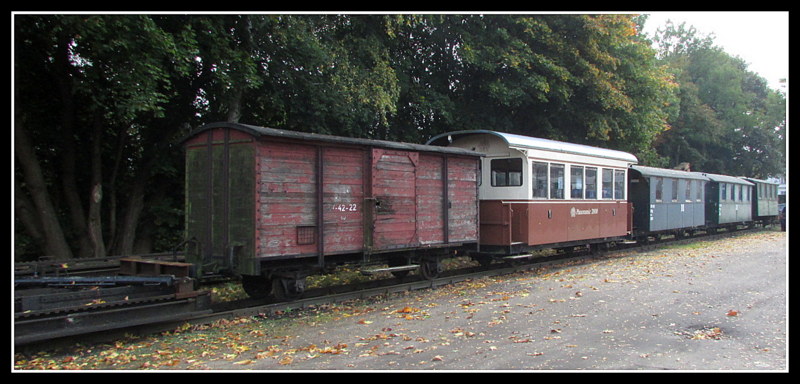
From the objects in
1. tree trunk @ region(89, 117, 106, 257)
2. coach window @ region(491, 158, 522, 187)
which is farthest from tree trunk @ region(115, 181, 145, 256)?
coach window @ region(491, 158, 522, 187)

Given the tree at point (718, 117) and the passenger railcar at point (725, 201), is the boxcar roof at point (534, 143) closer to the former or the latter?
the passenger railcar at point (725, 201)

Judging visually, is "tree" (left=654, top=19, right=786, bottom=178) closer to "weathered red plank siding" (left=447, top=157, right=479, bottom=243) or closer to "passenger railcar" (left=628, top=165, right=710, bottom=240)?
"passenger railcar" (left=628, top=165, right=710, bottom=240)

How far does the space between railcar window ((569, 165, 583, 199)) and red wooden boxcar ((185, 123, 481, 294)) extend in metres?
4.23

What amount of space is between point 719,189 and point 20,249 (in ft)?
76.3

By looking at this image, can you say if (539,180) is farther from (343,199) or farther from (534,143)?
(343,199)

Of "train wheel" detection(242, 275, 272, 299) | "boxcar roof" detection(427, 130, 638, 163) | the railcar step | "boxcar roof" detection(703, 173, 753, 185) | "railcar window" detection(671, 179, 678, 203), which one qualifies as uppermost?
"boxcar roof" detection(427, 130, 638, 163)

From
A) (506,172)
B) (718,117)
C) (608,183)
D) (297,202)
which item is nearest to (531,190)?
(506,172)

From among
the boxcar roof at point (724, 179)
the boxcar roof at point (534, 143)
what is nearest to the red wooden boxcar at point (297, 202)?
the boxcar roof at point (534, 143)

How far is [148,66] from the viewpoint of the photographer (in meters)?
9.64

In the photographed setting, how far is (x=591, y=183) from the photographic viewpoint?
14.3m

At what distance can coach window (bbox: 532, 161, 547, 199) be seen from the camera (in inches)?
483

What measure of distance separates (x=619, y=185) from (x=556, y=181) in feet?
11.7

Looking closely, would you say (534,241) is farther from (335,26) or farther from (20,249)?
(20,249)

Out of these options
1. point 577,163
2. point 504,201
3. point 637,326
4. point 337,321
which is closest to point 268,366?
point 337,321
